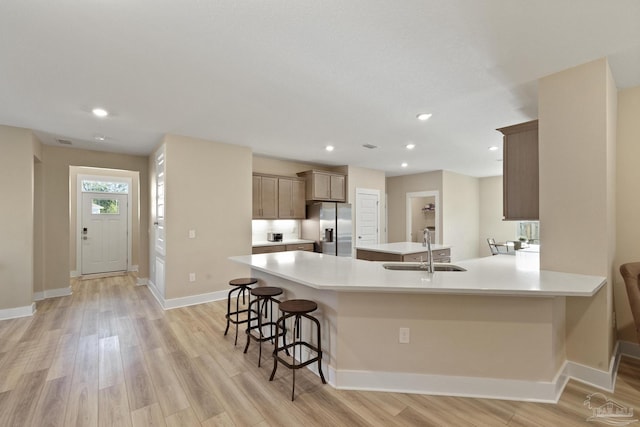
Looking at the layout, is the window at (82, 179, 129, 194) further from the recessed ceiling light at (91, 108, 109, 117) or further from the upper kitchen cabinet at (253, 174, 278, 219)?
the recessed ceiling light at (91, 108, 109, 117)

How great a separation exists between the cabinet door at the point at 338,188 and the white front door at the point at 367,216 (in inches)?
18.5

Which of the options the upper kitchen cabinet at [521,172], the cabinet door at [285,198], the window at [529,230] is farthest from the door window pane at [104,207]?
the window at [529,230]

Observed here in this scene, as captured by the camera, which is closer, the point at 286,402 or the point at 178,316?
the point at 286,402

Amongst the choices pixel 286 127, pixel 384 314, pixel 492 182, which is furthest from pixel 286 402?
pixel 492 182

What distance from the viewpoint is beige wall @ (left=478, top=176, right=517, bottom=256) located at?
8.23 meters

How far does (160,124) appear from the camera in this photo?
3.75 meters

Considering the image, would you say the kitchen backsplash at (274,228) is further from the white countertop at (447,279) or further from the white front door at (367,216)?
the white countertop at (447,279)

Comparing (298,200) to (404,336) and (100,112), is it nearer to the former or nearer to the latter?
(100,112)

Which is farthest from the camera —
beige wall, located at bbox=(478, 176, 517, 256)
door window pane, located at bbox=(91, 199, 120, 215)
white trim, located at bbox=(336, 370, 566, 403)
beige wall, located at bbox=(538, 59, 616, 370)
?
beige wall, located at bbox=(478, 176, 517, 256)

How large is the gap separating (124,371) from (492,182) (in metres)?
9.26

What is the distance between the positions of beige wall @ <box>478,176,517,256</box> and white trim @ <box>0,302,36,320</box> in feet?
32.5

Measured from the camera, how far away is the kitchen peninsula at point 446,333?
6.83ft

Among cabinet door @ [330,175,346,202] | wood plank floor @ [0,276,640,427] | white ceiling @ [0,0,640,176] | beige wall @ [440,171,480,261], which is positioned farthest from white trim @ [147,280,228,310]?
beige wall @ [440,171,480,261]

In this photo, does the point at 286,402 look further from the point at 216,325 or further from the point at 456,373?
the point at 216,325
